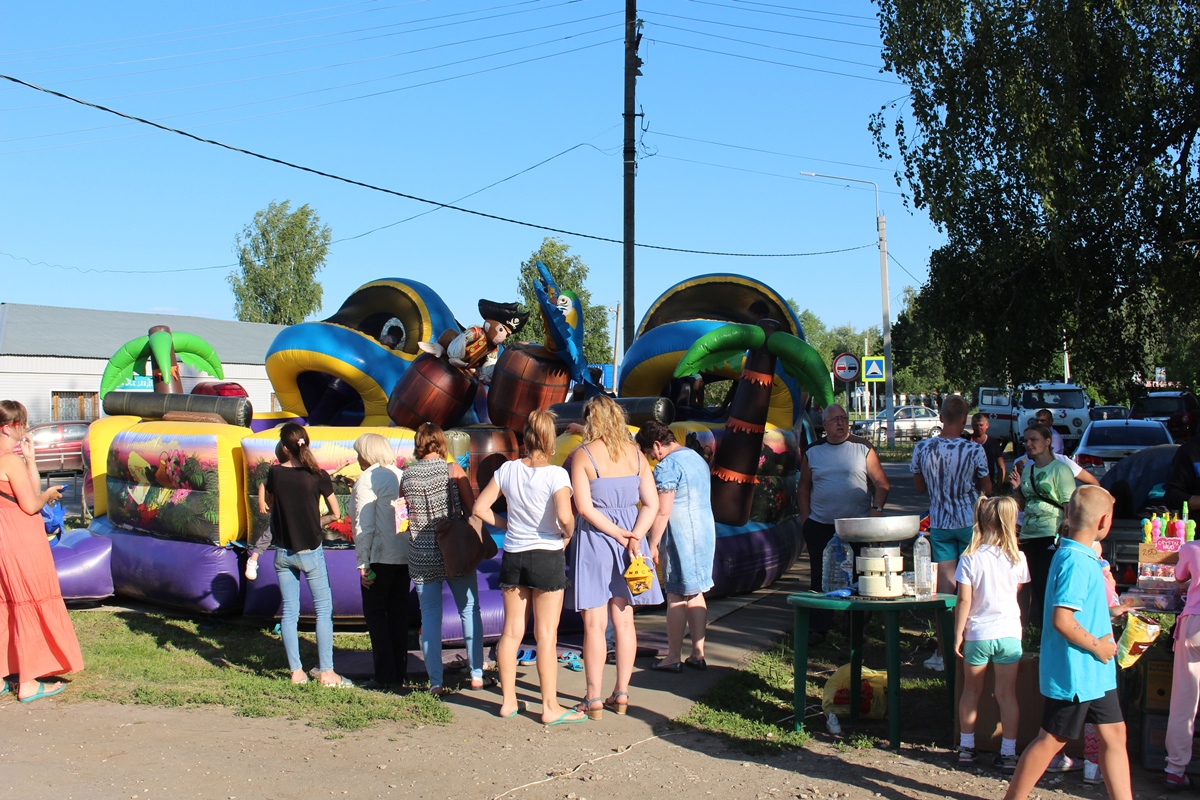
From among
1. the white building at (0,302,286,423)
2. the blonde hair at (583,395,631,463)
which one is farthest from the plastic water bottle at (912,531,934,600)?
the white building at (0,302,286,423)

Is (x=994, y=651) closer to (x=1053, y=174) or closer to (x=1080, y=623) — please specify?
(x=1080, y=623)

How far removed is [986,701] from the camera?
5.18m

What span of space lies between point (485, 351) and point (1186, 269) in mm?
8103

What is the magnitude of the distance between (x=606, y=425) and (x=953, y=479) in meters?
2.21

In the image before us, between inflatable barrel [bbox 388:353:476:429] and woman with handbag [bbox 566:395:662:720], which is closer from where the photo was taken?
woman with handbag [bbox 566:395:662:720]

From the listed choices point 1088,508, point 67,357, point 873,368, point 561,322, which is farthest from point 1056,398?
point 67,357

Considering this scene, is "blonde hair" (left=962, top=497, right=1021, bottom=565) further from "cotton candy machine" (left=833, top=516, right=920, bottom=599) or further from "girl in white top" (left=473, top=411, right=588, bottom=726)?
"girl in white top" (left=473, top=411, right=588, bottom=726)

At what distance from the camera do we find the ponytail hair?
21.7 feet

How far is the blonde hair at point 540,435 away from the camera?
5805mm

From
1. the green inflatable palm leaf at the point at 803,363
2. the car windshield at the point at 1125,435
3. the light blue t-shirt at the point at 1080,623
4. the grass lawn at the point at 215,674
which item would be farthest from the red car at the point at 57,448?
the light blue t-shirt at the point at 1080,623

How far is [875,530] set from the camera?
17.4 ft

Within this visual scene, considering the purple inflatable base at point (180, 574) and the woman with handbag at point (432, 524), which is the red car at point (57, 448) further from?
the woman with handbag at point (432, 524)

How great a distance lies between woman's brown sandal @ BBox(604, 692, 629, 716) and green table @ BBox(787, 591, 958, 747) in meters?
0.94

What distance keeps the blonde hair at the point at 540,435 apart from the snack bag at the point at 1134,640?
291 cm
